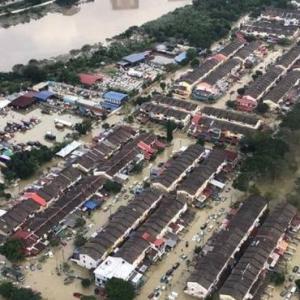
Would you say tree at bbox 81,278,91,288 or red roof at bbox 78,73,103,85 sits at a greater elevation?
tree at bbox 81,278,91,288

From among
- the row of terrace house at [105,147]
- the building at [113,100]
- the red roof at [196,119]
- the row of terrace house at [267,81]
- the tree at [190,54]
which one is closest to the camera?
the row of terrace house at [105,147]

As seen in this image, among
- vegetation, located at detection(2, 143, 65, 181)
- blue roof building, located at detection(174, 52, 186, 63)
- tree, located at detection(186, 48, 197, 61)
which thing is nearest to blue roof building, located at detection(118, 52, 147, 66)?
blue roof building, located at detection(174, 52, 186, 63)

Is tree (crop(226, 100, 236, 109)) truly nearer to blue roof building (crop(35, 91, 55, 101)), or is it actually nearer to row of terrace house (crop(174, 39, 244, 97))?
row of terrace house (crop(174, 39, 244, 97))

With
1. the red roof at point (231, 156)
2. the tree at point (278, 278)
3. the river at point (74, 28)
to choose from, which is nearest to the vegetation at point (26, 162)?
the red roof at point (231, 156)

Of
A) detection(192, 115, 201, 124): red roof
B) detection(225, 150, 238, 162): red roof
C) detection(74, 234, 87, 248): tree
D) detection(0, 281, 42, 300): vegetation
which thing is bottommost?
detection(225, 150, 238, 162): red roof

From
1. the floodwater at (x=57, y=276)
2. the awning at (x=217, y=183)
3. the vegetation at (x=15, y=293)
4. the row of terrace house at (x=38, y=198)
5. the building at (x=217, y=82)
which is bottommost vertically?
the building at (x=217, y=82)

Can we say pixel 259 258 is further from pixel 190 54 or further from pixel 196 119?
pixel 190 54

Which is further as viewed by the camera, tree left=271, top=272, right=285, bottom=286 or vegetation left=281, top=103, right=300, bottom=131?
vegetation left=281, top=103, right=300, bottom=131

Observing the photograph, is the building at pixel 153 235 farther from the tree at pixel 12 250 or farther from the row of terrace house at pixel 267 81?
the row of terrace house at pixel 267 81
